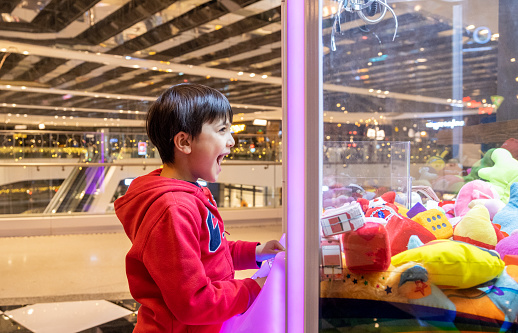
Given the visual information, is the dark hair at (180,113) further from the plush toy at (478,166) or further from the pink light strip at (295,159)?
the plush toy at (478,166)

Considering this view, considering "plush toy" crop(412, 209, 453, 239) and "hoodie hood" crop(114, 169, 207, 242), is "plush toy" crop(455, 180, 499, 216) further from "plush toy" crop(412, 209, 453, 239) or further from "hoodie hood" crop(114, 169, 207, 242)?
"hoodie hood" crop(114, 169, 207, 242)

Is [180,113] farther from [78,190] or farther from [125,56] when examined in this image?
[125,56]

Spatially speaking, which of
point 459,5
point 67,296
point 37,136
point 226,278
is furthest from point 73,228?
point 459,5

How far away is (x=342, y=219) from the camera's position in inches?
27.0

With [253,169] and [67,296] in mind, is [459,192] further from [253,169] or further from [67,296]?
[253,169]

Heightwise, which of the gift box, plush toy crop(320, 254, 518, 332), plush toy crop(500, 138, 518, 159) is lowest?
plush toy crop(320, 254, 518, 332)

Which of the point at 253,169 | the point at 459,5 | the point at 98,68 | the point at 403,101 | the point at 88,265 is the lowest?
the point at 88,265

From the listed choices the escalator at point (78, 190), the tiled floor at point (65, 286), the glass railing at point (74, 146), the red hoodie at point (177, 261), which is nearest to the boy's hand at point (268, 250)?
the red hoodie at point (177, 261)

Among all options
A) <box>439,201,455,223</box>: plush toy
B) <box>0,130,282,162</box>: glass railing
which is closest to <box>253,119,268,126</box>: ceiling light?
<box>0,130,282,162</box>: glass railing

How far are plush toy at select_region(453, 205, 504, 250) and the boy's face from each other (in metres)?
0.43

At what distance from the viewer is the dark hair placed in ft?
2.63

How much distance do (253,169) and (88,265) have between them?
316cm

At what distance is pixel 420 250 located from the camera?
660 millimetres

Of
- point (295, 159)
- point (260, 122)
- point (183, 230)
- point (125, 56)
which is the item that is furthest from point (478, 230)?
point (260, 122)
